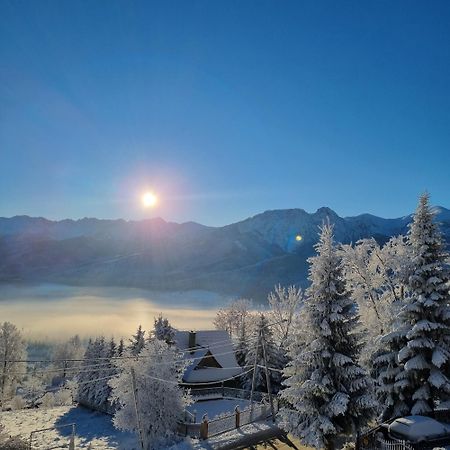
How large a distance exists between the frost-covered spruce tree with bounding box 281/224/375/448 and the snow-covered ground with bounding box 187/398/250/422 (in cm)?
1974

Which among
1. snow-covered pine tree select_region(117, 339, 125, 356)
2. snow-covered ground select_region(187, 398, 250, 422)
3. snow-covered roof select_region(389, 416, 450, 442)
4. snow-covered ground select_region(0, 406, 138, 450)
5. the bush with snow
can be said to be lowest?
the bush with snow

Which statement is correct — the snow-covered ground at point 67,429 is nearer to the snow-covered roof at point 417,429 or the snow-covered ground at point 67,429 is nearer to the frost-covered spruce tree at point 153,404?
the frost-covered spruce tree at point 153,404

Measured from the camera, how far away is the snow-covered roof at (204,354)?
44000 millimetres

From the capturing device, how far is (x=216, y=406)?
40219 millimetres

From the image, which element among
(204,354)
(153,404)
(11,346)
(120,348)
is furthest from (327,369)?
(11,346)

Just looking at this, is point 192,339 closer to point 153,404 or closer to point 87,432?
point 87,432

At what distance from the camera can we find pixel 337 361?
19.1 meters

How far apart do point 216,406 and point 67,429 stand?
1403 centimetres

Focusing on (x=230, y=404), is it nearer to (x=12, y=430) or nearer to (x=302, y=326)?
(x=12, y=430)

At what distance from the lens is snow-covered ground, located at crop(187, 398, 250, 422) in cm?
3781

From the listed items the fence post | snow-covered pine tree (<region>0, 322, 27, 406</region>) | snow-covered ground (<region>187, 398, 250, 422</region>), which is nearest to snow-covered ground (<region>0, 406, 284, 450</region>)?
snow-covered ground (<region>187, 398, 250, 422</region>)

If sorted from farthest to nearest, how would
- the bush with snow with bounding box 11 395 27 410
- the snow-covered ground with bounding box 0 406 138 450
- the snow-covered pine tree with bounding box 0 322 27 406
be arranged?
the snow-covered pine tree with bounding box 0 322 27 406 < the bush with snow with bounding box 11 395 27 410 < the snow-covered ground with bounding box 0 406 138 450

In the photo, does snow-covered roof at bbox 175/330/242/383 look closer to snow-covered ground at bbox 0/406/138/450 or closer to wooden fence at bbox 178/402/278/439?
snow-covered ground at bbox 0/406/138/450

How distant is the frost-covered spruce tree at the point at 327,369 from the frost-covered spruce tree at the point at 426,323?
4082 millimetres
